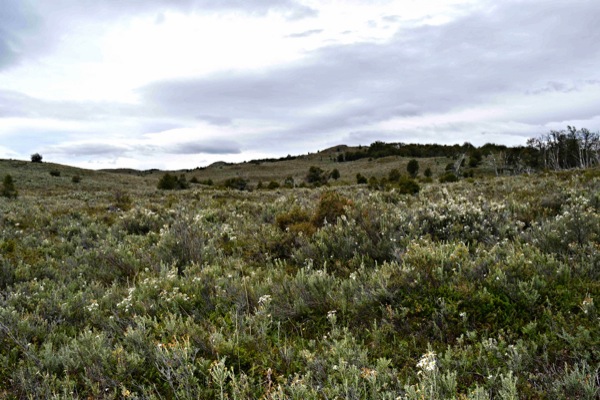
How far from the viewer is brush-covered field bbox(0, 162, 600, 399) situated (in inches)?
117

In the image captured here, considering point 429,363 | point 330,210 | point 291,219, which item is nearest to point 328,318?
point 429,363

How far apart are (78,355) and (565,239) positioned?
6.28 meters

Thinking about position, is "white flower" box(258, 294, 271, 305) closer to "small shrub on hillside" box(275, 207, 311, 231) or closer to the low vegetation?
the low vegetation

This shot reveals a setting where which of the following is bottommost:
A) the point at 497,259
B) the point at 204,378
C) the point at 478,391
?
the point at 204,378

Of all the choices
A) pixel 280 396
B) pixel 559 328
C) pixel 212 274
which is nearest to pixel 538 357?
pixel 559 328

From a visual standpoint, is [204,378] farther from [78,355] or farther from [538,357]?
[538,357]

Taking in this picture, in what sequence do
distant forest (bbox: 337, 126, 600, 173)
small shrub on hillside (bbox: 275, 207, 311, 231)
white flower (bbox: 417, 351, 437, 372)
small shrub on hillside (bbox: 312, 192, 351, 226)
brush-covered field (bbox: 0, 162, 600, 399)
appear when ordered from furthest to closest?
distant forest (bbox: 337, 126, 600, 173)
small shrub on hillside (bbox: 275, 207, 311, 231)
small shrub on hillside (bbox: 312, 192, 351, 226)
brush-covered field (bbox: 0, 162, 600, 399)
white flower (bbox: 417, 351, 437, 372)

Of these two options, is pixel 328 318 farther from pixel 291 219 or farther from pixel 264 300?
pixel 291 219

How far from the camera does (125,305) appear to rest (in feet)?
15.9

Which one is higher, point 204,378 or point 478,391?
point 478,391

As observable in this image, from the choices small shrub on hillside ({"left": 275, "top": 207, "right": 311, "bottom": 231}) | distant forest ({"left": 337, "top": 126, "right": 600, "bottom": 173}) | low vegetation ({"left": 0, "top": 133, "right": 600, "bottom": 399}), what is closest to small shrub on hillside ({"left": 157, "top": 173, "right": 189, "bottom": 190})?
small shrub on hillside ({"left": 275, "top": 207, "right": 311, "bottom": 231})

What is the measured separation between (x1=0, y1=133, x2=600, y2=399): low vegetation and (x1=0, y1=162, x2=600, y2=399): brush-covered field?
21mm

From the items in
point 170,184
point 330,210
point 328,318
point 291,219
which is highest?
point 170,184

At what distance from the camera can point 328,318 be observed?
4.16 meters
